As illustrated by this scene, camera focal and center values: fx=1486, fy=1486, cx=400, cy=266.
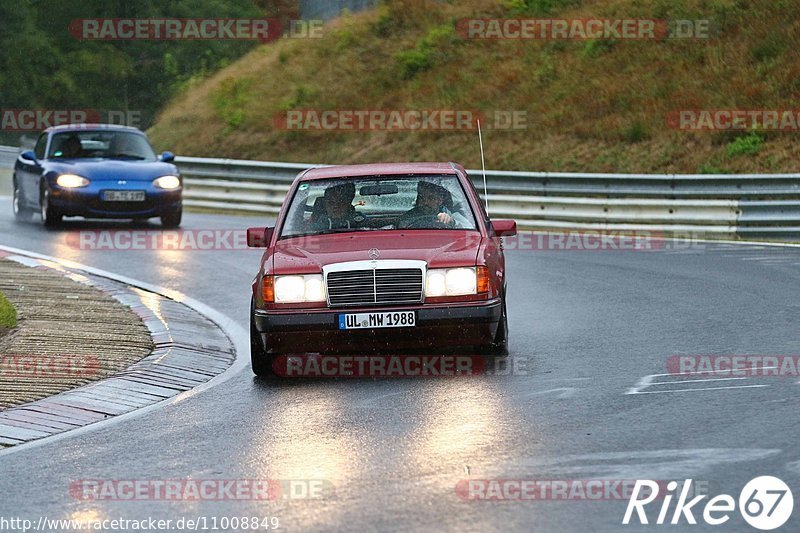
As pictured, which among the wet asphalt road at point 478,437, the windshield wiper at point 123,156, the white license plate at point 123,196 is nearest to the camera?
the wet asphalt road at point 478,437

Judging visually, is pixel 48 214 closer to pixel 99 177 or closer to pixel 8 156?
Result: pixel 99 177

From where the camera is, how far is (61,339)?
1142 cm

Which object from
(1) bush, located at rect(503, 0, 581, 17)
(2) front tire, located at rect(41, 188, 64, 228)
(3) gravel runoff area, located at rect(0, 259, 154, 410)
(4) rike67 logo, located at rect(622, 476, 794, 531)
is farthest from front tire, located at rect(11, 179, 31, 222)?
(4) rike67 logo, located at rect(622, 476, 794, 531)

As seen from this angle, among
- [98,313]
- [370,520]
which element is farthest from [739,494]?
[98,313]

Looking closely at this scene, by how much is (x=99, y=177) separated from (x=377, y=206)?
11.1 m

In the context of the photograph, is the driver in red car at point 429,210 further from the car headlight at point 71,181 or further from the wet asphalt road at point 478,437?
the car headlight at point 71,181

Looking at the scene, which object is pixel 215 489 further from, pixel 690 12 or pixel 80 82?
A: pixel 80 82

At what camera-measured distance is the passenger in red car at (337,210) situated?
1112cm

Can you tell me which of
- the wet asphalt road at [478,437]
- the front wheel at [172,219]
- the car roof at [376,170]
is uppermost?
the car roof at [376,170]

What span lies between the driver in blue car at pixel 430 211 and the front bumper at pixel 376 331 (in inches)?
44.9

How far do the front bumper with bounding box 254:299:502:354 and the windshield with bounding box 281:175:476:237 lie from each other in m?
1.10

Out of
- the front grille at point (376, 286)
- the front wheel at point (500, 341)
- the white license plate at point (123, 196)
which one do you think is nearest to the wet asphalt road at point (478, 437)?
the front wheel at point (500, 341)

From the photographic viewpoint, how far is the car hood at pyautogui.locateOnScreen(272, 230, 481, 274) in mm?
10250

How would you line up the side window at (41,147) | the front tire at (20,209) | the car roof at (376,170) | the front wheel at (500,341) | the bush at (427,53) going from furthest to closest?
1. the bush at (427,53)
2. the front tire at (20,209)
3. the side window at (41,147)
4. the car roof at (376,170)
5. the front wheel at (500,341)
